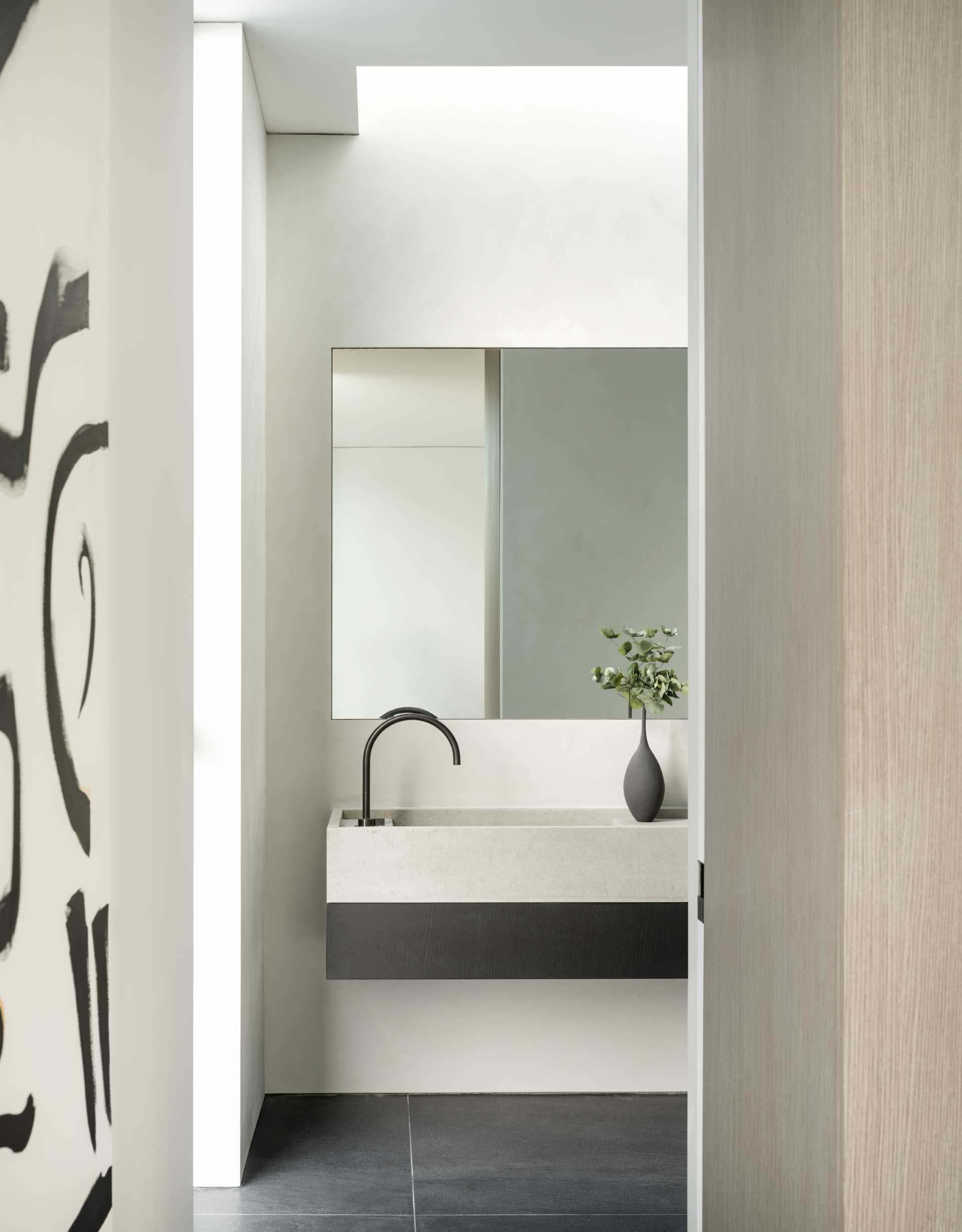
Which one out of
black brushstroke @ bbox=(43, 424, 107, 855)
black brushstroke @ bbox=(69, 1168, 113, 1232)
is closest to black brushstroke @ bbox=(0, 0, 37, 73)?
black brushstroke @ bbox=(43, 424, 107, 855)

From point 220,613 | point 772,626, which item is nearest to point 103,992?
point 772,626

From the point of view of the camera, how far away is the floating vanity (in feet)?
8.63

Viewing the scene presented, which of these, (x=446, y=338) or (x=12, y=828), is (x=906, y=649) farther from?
(x=446, y=338)

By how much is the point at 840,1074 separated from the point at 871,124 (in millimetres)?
710

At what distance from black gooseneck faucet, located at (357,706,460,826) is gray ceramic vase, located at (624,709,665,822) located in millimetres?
479

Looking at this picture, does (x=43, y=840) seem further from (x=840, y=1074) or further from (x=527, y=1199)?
(x=527, y=1199)

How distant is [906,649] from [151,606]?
842 mm

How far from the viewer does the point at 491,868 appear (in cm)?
264

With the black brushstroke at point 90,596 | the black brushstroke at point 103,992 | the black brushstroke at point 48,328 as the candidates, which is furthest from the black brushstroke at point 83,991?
the black brushstroke at point 48,328

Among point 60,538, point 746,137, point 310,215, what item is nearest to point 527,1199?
point 60,538

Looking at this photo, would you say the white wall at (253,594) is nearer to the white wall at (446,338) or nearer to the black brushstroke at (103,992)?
the white wall at (446,338)

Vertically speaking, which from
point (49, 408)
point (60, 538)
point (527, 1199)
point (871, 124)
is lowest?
point (527, 1199)

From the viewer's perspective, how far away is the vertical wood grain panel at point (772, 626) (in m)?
0.83

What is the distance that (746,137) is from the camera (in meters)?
1.09
